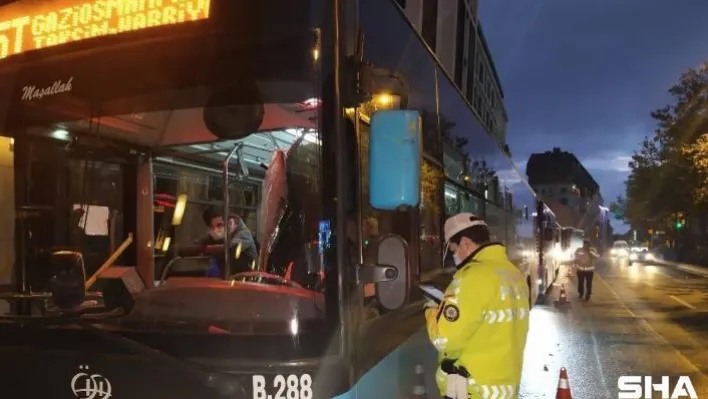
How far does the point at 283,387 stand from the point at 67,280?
1289 millimetres

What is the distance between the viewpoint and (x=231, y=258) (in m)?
2.83

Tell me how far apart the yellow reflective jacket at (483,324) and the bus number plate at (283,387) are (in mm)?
802

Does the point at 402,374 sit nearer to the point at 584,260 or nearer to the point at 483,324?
the point at 483,324

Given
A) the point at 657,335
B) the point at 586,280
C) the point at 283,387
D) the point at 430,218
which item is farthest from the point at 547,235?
the point at 283,387

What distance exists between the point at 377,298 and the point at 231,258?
0.65 m

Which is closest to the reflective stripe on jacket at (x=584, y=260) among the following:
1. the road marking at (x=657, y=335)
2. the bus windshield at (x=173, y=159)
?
the road marking at (x=657, y=335)

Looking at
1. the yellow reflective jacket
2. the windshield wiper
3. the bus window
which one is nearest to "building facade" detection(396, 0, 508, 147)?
the bus window

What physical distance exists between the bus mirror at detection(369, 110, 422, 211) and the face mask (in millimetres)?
745

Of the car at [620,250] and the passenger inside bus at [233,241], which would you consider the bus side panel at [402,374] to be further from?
the car at [620,250]

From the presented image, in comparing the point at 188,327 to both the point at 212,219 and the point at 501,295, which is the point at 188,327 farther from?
the point at 501,295

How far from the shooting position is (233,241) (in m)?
2.83

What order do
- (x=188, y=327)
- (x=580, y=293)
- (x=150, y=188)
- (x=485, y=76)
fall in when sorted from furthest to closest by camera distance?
1. (x=485, y=76)
2. (x=580, y=293)
3. (x=150, y=188)
4. (x=188, y=327)

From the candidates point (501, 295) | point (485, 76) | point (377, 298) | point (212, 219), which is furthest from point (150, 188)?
point (485, 76)

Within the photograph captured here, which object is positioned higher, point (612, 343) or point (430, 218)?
point (430, 218)
